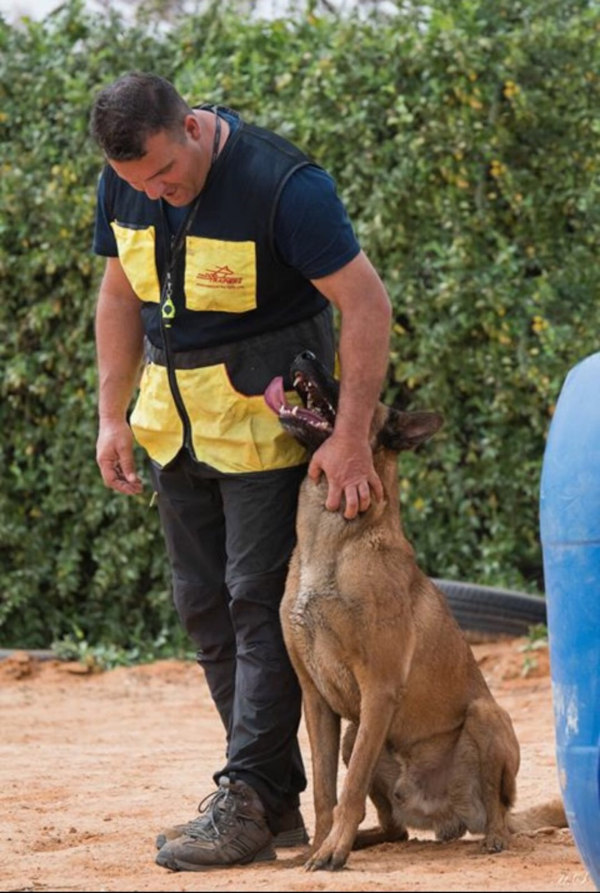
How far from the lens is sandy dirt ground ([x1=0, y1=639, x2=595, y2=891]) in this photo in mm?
4141

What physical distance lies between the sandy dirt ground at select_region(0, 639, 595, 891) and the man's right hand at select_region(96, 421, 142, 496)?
117cm

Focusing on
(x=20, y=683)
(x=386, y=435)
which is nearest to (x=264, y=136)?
(x=386, y=435)

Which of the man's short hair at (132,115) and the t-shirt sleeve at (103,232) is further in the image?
the t-shirt sleeve at (103,232)

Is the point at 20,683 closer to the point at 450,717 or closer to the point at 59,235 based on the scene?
the point at 59,235

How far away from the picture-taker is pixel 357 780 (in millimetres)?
4480

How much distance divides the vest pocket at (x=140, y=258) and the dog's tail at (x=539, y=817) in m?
2.08

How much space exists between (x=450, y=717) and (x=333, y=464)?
0.96 metres

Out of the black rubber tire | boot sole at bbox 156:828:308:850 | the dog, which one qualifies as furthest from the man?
the black rubber tire

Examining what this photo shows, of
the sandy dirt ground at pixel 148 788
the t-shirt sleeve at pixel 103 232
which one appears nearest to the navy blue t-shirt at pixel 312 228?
the t-shirt sleeve at pixel 103 232

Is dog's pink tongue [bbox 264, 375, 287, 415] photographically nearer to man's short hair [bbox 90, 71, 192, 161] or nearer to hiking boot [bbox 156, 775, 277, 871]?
man's short hair [bbox 90, 71, 192, 161]

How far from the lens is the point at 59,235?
32.7 ft

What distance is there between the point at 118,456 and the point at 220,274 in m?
0.86

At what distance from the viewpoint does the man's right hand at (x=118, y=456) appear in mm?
5188

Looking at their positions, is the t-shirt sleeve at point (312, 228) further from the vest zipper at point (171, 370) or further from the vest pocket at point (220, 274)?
the vest zipper at point (171, 370)
